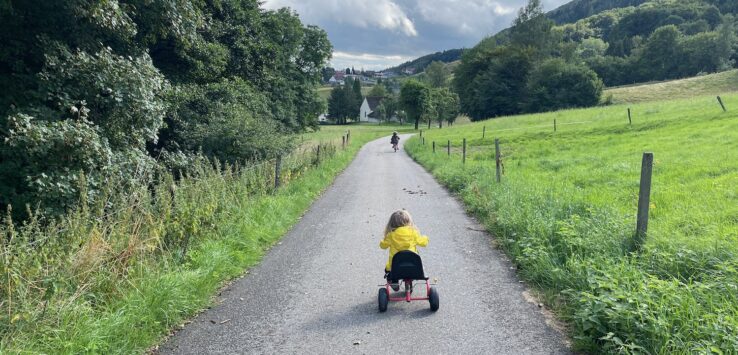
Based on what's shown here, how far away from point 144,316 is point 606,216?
20.1ft

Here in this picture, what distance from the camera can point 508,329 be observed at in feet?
14.3

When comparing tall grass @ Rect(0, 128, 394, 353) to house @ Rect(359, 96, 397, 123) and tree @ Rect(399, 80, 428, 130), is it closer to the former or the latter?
tree @ Rect(399, 80, 428, 130)

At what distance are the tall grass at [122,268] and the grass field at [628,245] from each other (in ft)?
13.0

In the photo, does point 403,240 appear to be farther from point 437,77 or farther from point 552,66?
point 437,77

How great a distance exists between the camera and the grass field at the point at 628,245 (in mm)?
3629

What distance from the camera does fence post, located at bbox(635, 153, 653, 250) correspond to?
529 centimetres

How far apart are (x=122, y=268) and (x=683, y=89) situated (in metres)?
74.4

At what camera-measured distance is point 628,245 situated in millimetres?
5438

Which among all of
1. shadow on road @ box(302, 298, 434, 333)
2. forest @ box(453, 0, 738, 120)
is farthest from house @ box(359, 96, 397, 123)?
shadow on road @ box(302, 298, 434, 333)

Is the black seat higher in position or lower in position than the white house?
lower

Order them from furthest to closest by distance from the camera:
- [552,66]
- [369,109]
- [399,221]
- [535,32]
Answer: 1. [369,109]
2. [535,32]
3. [552,66]
4. [399,221]

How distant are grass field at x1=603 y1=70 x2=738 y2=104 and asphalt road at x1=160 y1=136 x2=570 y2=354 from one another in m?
63.1

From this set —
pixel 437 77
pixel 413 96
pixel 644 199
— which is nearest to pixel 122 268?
pixel 644 199

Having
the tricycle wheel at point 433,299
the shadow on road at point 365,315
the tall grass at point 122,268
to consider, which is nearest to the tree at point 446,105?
the tall grass at point 122,268
